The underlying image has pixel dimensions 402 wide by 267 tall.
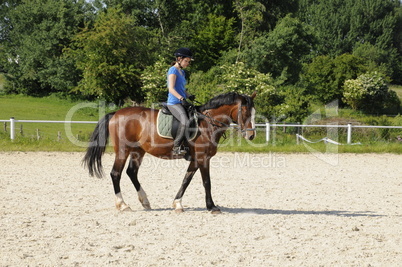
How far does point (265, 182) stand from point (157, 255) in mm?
5557

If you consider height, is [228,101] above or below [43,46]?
below

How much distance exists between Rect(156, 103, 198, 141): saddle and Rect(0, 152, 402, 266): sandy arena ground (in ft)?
3.92

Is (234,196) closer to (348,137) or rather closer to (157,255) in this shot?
(157,255)

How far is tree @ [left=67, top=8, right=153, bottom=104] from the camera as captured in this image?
3084cm

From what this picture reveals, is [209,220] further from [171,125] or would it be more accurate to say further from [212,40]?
[212,40]

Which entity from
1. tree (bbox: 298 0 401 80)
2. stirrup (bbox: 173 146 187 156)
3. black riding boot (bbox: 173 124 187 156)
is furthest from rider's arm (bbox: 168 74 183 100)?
tree (bbox: 298 0 401 80)

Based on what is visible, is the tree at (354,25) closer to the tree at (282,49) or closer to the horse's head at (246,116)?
the tree at (282,49)

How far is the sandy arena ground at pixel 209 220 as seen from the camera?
4.74 m

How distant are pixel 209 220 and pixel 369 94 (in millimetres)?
39332

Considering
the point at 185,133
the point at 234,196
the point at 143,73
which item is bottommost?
the point at 234,196

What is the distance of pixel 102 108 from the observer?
1286 inches

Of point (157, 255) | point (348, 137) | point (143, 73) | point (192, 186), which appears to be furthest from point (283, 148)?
point (143, 73)

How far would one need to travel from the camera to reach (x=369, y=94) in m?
42.1

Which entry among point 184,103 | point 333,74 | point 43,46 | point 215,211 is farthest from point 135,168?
point 333,74
